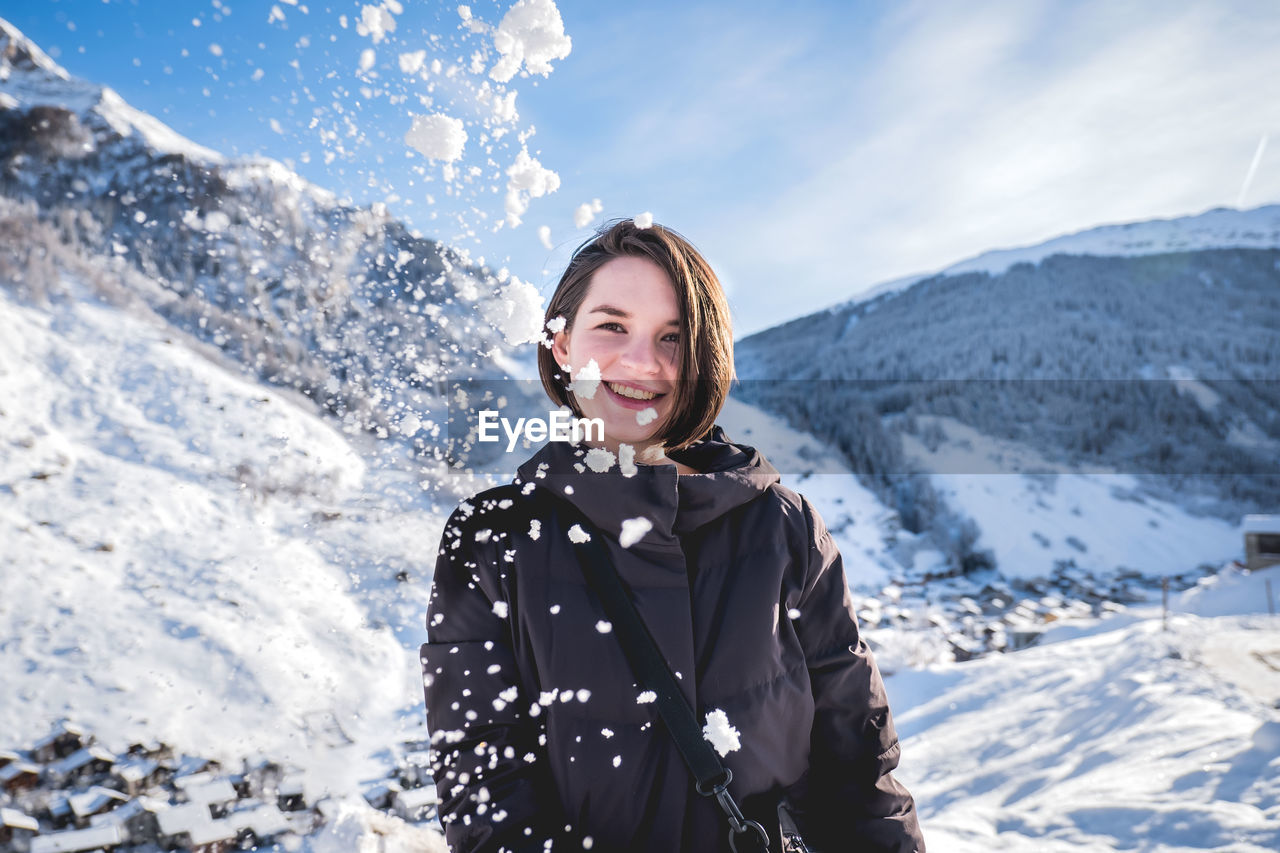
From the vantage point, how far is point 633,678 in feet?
4.18

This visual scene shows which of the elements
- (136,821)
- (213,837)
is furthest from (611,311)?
(136,821)

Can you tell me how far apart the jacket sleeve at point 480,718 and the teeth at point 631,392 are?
0.48 m

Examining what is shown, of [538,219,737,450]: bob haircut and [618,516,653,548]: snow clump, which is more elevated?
[538,219,737,450]: bob haircut

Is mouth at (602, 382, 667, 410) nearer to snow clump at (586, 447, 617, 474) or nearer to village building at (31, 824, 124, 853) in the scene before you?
snow clump at (586, 447, 617, 474)

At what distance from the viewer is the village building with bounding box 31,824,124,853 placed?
4.73m

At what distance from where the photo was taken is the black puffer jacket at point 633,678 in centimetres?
123

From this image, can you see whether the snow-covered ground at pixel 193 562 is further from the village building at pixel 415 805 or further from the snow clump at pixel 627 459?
the snow clump at pixel 627 459

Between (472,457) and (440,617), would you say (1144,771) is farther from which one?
(472,457)

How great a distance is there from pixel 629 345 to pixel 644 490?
1.31 feet

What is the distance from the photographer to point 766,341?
228ft

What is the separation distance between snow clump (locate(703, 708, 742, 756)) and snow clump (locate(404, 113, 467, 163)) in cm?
231

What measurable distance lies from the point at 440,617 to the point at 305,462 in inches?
544

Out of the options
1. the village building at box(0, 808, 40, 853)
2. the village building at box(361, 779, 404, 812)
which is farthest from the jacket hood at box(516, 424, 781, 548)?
the village building at box(0, 808, 40, 853)

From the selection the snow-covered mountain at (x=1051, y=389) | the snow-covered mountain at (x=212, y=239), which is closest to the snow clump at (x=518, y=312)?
the snow-covered mountain at (x=212, y=239)
